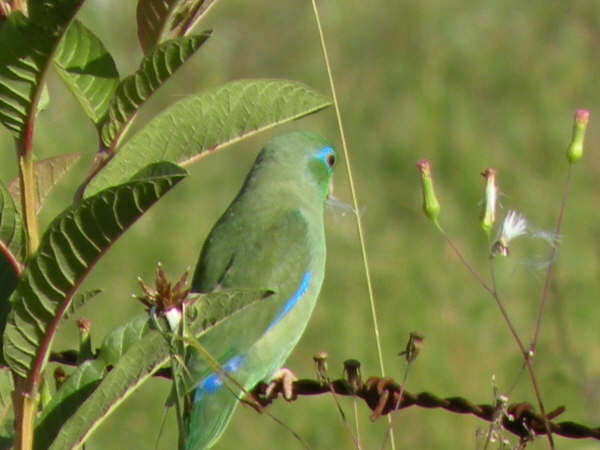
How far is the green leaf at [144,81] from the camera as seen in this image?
6.74 feet

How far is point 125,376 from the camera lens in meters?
2.08

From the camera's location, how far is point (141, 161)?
220 centimetres

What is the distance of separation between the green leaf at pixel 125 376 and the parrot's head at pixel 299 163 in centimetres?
208

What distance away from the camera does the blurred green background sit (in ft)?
20.1

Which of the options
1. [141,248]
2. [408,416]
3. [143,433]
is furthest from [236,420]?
[141,248]

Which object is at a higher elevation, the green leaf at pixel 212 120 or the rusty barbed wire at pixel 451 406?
the green leaf at pixel 212 120

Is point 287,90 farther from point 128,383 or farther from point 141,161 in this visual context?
point 128,383

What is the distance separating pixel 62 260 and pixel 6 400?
0.42 m

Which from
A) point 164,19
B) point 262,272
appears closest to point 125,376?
point 164,19

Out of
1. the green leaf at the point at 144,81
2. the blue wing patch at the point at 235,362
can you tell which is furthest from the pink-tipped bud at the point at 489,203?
the blue wing patch at the point at 235,362

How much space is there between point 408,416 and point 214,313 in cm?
408

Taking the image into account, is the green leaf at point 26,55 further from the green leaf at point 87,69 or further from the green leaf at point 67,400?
the green leaf at point 67,400

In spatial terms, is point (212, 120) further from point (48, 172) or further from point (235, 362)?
point (235, 362)

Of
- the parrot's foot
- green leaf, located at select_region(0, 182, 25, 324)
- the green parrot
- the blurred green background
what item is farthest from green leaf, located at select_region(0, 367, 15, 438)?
the blurred green background
